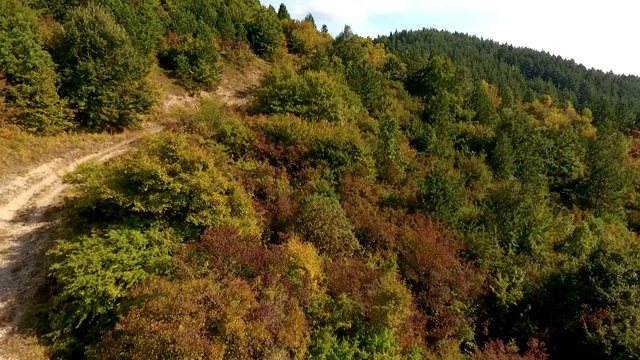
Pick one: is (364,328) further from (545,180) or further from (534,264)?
(545,180)

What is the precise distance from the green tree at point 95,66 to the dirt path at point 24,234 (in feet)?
14.1

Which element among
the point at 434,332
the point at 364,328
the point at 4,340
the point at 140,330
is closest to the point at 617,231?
the point at 434,332

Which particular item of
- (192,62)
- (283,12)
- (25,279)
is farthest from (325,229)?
(283,12)

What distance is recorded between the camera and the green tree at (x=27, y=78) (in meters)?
26.4

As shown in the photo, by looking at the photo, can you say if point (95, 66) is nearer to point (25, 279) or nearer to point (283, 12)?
point (25, 279)

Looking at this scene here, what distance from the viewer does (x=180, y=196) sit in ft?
61.5

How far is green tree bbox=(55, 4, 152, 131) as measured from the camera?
28906mm

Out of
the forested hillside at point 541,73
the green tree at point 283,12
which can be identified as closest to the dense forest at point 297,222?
the green tree at point 283,12

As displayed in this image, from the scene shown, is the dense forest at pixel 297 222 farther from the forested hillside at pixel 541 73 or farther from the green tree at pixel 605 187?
the forested hillside at pixel 541 73

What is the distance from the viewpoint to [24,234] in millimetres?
19906

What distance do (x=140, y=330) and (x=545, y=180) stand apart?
1723 inches

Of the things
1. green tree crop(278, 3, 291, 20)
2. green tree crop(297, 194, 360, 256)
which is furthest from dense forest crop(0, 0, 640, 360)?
green tree crop(278, 3, 291, 20)

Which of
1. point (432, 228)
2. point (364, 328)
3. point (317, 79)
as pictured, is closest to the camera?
point (364, 328)

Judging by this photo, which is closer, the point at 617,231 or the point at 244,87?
the point at 617,231
